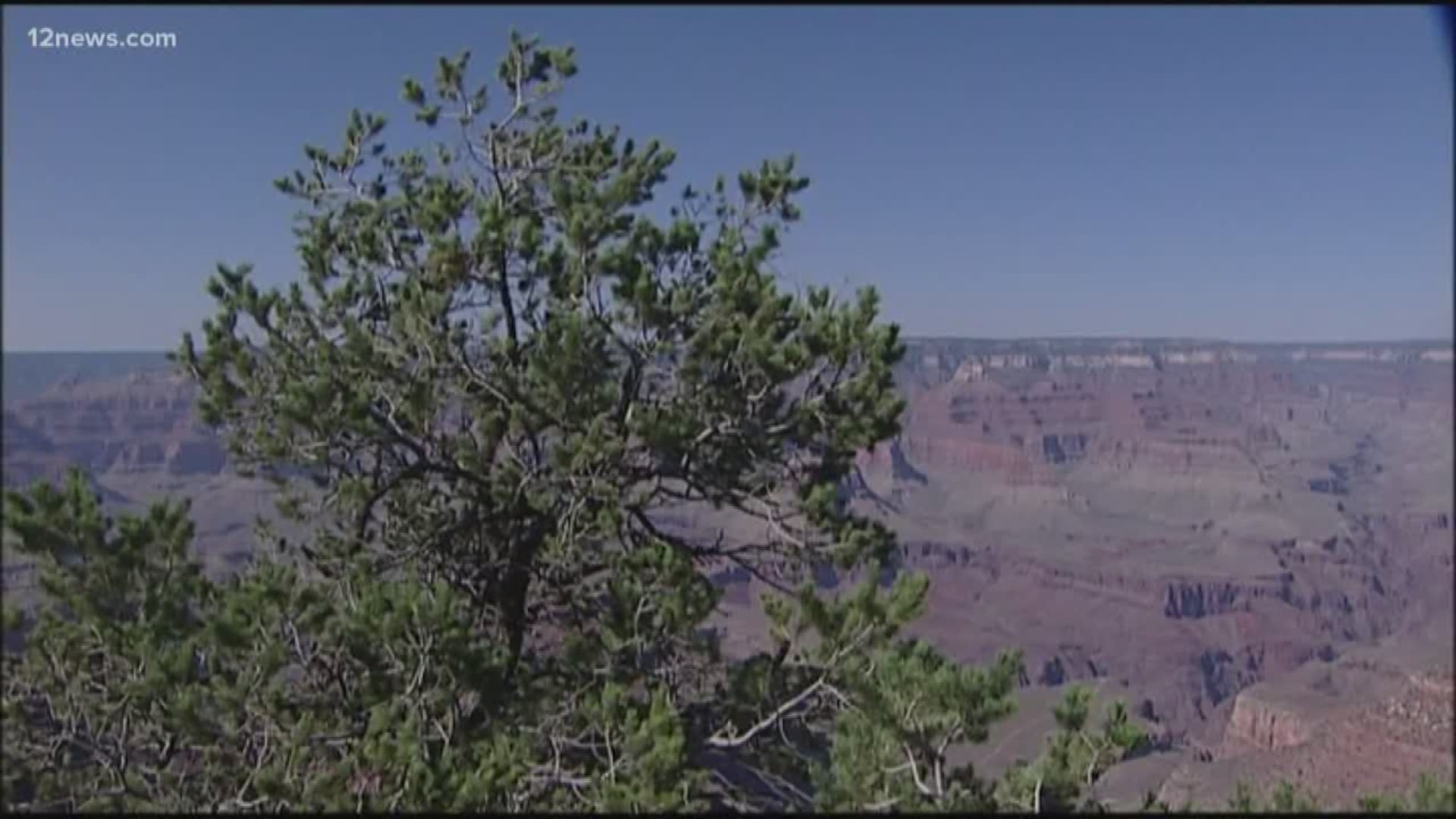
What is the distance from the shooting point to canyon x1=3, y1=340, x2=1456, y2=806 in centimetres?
6462

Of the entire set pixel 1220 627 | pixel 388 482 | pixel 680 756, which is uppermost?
pixel 388 482

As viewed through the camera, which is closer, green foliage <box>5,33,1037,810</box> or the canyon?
green foliage <box>5,33,1037,810</box>

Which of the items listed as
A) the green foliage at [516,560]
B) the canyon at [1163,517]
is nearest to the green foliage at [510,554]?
the green foliage at [516,560]

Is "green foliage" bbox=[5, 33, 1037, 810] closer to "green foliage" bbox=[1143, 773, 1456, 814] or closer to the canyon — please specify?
"green foliage" bbox=[1143, 773, 1456, 814]

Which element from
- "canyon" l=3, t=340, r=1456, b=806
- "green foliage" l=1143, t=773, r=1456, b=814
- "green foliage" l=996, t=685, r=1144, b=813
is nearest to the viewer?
"green foliage" l=1143, t=773, r=1456, b=814

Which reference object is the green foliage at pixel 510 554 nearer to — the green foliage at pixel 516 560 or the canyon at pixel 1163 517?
the green foliage at pixel 516 560

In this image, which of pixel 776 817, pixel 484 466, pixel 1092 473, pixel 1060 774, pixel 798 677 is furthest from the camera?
pixel 1092 473

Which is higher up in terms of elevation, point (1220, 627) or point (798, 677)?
point (798, 677)

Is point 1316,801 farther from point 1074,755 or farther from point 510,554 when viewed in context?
point 510,554

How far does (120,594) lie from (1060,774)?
509 centimetres

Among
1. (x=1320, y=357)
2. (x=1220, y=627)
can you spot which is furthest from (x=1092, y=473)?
(x=1220, y=627)

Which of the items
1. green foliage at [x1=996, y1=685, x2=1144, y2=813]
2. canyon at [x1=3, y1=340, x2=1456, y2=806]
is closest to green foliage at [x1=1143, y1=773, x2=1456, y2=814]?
green foliage at [x1=996, y1=685, x2=1144, y2=813]

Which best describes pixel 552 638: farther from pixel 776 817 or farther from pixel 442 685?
pixel 776 817

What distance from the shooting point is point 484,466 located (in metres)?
7.52
